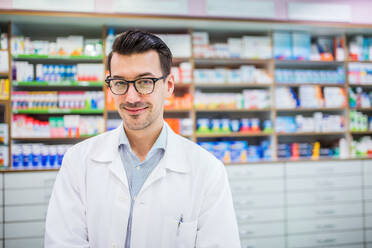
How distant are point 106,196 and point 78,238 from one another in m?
0.23

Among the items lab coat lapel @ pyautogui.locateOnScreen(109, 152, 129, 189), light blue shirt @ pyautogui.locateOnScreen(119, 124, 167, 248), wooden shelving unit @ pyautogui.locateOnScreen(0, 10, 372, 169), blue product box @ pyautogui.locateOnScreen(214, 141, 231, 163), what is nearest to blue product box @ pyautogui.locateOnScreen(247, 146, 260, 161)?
wooden shelving unit @ pyautogui.locateOnScreen(0, 10, 372, 169)

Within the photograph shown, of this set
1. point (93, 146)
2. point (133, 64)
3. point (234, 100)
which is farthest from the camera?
point (234, 100)

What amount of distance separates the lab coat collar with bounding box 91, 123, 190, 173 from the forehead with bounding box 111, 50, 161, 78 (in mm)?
371

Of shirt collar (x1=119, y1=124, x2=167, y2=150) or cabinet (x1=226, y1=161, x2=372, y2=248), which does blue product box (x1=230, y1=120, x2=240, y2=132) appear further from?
shirt collar (x1=119, y1=124, x2=167, y2=150)

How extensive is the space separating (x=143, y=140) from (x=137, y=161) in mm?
113

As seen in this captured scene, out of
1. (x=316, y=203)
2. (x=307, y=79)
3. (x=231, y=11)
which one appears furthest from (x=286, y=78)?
(x=316, y=203)

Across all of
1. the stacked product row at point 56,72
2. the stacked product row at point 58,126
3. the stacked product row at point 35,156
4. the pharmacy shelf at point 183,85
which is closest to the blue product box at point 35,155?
the stacked product row at point 35,156

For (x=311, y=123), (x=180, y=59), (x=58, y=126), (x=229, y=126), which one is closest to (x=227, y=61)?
(x=180, y=59)

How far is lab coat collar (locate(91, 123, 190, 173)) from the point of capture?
1.44m

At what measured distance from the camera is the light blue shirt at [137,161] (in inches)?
56.3

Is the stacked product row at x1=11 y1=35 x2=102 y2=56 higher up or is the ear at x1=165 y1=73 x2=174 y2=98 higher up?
the stacked product row at x1=11 y1=35 x2=102 y2=56

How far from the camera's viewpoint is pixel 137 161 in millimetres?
1479

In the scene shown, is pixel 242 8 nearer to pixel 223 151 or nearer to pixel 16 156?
pixel 223 151

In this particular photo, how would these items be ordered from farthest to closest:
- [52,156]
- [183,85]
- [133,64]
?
[183,85] → [52,156] → [133,64]
